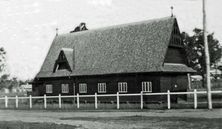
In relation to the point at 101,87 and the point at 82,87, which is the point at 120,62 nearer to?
the point at 101,87

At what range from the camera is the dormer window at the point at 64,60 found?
4962cm

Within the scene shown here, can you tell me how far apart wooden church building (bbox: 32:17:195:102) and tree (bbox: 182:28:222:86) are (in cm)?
4714

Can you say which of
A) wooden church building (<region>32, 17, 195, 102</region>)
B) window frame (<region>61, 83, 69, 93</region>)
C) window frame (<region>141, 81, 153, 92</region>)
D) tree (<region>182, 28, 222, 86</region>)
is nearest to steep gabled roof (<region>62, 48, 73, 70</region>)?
wooden church building (<region>32, 17, 195, 102</region>)

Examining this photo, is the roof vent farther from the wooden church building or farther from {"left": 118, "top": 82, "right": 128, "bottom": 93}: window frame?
{"left": 118, "top": 82, "right": 128, "bottom": 93}: window frame

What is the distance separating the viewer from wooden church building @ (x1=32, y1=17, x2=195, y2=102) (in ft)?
137

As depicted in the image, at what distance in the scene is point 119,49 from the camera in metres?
45.6

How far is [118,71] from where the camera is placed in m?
43.4

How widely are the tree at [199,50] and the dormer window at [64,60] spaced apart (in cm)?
4847

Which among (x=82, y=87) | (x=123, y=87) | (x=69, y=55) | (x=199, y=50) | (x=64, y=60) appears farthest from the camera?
(x=199, y=50)

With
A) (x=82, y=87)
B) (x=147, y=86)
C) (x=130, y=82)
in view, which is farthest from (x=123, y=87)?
(x=82, y=87)

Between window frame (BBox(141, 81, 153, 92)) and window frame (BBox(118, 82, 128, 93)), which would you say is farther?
window frame (BBox(118, 82, 128, 93))

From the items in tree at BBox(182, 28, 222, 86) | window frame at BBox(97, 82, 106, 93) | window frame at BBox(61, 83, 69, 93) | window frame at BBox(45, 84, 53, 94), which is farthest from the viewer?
tree at BBox(182, 28, 222, 86)

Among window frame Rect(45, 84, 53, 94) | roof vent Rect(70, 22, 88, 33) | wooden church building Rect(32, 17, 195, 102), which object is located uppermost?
roof vent Rect(70, 22, 88, 33)

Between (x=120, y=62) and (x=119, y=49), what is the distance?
2072 millimetres
